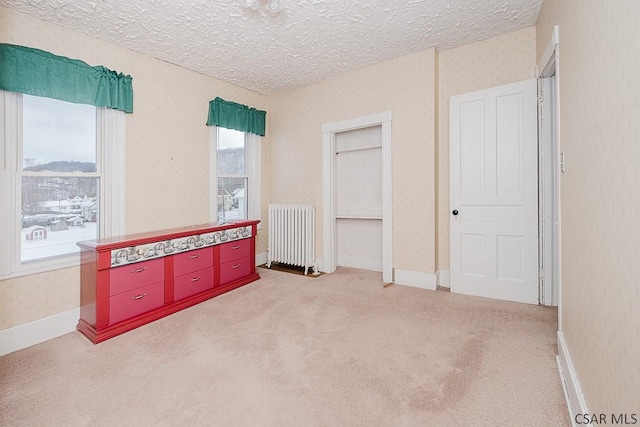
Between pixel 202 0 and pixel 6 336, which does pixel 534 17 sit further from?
pixel 6 336

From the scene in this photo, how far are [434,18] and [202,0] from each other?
6.74 feet

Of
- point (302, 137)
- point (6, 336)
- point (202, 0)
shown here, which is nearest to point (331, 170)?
point (302, 137)

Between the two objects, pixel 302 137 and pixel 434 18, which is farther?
pixel 302 137

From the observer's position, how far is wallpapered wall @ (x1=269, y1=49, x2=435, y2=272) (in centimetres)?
351

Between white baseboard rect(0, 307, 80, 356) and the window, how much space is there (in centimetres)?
184

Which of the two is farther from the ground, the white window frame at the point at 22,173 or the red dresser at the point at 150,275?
the white window frame at the point at 22,173

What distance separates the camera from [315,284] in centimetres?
378

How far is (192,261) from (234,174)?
168cm

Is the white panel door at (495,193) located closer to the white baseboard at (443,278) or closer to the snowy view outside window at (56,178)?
the white baseboard at (443,278)

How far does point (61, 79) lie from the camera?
262cm

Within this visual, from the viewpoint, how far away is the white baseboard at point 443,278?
356 cm

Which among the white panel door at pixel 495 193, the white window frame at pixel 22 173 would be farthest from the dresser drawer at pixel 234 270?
the white panel door at pixel 495 193

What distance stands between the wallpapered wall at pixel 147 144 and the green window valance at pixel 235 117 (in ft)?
0.39

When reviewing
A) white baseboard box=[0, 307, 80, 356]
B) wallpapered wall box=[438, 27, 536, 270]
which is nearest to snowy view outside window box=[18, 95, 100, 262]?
white baseboard box=[0, 307, 80, 356]
